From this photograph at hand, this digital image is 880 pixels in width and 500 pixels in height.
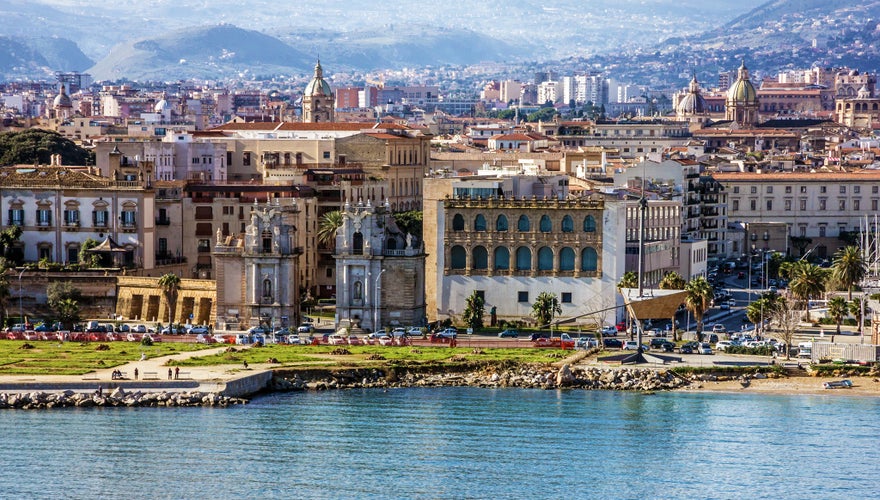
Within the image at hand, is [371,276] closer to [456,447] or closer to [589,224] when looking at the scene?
[589,224]

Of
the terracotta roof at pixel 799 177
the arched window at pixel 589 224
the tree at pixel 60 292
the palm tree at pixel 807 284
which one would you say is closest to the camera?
the arched window at pixel 589 224

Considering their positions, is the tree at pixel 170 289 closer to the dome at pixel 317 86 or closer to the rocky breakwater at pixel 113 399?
the rocky breakwater at pixel 113 399

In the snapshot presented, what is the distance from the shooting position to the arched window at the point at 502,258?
300 ft

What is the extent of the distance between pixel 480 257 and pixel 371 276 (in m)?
5.26

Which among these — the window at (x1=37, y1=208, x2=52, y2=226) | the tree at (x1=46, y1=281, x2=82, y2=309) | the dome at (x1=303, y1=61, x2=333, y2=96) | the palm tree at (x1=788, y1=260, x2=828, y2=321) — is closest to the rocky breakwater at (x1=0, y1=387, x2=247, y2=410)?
the tree at (x1=46, y1=281, x2=82, y2=309)

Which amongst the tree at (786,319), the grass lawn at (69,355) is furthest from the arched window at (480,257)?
the grass lawn at (69,355)

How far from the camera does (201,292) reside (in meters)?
92.9

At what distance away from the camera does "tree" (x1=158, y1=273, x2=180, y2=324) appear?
92.4 m

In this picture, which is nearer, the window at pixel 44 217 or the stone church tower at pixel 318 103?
the window at pixel 44 217

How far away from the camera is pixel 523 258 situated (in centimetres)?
9125

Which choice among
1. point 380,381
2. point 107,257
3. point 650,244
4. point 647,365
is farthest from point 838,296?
point 107,257

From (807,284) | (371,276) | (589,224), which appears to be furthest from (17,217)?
(807,284)

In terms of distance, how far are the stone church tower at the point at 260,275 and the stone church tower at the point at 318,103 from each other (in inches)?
3781

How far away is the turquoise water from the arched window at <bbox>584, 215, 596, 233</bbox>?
46.0 ft
